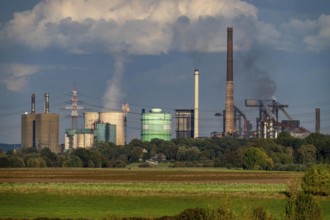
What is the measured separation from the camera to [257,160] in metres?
150

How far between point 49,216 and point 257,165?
10333 cm

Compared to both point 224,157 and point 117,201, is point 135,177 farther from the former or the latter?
point 224,157

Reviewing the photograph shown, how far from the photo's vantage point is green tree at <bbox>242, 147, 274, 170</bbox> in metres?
149

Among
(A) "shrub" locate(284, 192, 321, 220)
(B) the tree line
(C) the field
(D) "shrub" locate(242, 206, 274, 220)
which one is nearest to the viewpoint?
(D) "shrub" locate(242, 206, 274, 220)

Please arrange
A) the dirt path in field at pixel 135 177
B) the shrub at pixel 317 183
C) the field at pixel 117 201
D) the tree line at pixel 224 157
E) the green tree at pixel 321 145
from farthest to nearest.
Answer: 1. the green tree at pixel 321 145
2. the tree line at pixel 224 157
3. the dirt path in field at pixel 135 177
4. the shrub at pixel 317 183
5. the field at pixel 117 201

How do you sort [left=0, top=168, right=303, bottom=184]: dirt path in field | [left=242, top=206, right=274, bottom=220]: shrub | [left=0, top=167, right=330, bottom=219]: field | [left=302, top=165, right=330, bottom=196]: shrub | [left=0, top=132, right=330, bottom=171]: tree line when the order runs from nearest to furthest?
[left=242, top=206, right=274, bottom=220]: shrub, [left=0, top=167, right=330, bottom=219]: field, [left=302, top=165, right=330, bottom=196]: shrub, [left=0, top=168, right=303, bottom=184]: dirt path in field, [left=0, top=132, right=330, bottom=171]: tree line

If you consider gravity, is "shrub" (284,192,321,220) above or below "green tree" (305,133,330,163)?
below

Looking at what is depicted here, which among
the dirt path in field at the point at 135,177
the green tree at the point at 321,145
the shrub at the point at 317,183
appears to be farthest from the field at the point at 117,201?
the green tree at the point at 321,145

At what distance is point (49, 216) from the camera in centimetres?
4947

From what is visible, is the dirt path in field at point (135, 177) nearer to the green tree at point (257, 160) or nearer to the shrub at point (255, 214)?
the green tree at point (257, 160)

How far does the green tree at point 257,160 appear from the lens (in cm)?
14912

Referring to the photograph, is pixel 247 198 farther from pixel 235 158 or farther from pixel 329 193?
pixel 235 158

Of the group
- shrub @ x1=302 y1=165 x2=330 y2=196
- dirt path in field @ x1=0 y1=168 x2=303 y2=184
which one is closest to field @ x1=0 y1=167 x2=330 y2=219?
shrub @ x1=302 y1=165 x2=330 y2=196

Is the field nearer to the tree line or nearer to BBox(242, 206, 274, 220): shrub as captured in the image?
BBox(242, 206, 274, 220): shrub
